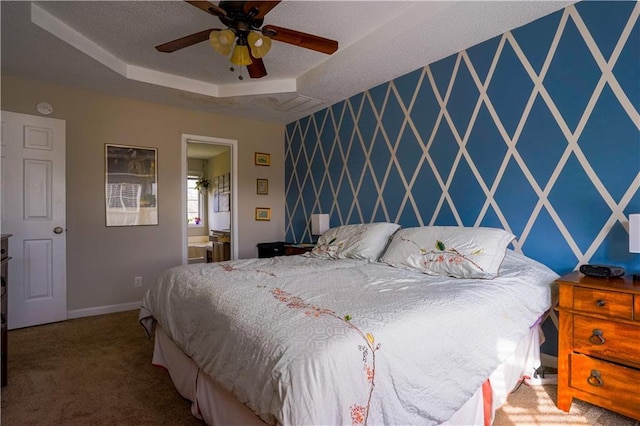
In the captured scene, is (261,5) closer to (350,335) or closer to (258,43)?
(258,43)

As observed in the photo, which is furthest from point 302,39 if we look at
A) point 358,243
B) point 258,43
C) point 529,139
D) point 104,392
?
point 104,392

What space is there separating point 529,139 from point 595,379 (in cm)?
145

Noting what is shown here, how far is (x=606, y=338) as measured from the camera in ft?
5.30

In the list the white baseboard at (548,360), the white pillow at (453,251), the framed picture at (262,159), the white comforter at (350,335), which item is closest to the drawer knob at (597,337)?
the white comforter at (350,335)

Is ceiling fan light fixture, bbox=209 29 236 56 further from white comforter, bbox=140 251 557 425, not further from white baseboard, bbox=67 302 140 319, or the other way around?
white baseboard, bbox=67 302 140 319

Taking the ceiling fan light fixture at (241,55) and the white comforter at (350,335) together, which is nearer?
the white comforter at (350,335)

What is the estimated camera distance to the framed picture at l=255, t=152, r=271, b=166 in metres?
4.59

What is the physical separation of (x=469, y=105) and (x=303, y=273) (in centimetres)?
181

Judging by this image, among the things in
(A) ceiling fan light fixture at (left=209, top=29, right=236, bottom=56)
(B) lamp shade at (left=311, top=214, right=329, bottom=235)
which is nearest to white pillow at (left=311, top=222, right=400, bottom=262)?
(B) lamp shade at (left=311, top=214, right=329, bottom=235)

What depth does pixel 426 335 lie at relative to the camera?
1.25 m

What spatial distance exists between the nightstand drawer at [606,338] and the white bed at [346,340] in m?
0.20

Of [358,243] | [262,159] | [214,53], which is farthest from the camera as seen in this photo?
[262,159]

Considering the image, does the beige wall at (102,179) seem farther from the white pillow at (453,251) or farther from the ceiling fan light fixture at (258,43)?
the white pillow at (453,251)

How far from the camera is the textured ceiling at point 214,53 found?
224cm
